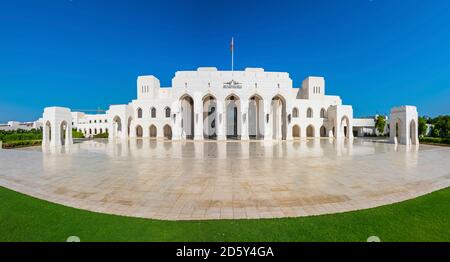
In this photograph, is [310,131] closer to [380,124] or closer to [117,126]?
[380,124]

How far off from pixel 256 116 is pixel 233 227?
3592 centimetres

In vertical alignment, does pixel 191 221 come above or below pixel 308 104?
below

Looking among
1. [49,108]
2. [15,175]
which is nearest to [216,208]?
[15,175]

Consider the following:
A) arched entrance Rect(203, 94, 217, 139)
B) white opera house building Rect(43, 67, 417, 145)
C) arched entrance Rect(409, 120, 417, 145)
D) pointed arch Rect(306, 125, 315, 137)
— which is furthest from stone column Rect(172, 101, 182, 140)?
arched entrance Rect(409, 120, 417, 145)

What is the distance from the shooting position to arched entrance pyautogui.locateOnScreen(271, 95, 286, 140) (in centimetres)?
3419

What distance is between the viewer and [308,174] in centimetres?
848

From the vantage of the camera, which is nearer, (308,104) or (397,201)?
(397,201)

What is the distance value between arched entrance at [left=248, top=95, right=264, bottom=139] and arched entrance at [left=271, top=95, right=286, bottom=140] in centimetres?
237

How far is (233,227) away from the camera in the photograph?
398 centimetres

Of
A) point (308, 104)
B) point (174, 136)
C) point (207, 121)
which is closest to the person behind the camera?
point (174, 136)
